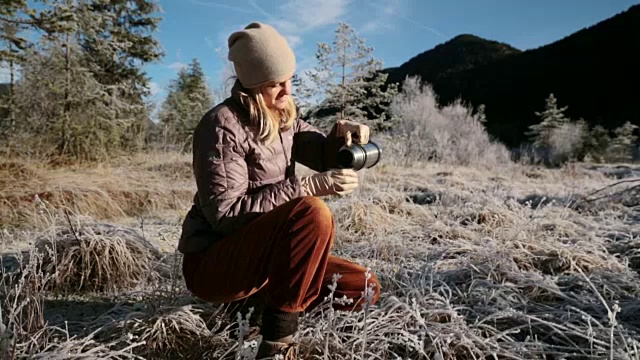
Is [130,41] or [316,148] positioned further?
[130,41]

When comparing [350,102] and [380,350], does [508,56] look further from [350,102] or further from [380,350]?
[380,350]

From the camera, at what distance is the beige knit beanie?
4.57ft

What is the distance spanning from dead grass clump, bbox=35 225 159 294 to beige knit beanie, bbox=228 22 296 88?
1231 mm

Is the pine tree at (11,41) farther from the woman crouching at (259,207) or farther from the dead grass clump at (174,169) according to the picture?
the woman crouching at (259,207)

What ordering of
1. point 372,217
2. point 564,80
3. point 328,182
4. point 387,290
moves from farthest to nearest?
point 564,80 < point 372,217 < point 387,290 < point 328,182

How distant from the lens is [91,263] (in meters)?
2.23

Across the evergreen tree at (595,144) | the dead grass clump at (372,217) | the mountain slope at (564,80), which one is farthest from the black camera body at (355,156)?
the mountain slope at (564,80)

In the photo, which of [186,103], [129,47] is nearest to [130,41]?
[129,47]

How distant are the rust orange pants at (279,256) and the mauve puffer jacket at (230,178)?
55mm

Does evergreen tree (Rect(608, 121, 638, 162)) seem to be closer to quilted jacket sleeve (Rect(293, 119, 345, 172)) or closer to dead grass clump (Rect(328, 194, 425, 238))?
dead grass clump (Rect(328, 194, 425, 238))

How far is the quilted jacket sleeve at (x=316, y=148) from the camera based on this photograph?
5.62ft

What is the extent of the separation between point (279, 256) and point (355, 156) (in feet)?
1.50

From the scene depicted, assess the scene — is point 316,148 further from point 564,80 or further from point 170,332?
point 564,80

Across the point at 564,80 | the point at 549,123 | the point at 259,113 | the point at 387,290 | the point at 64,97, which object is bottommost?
the point at 387,290
